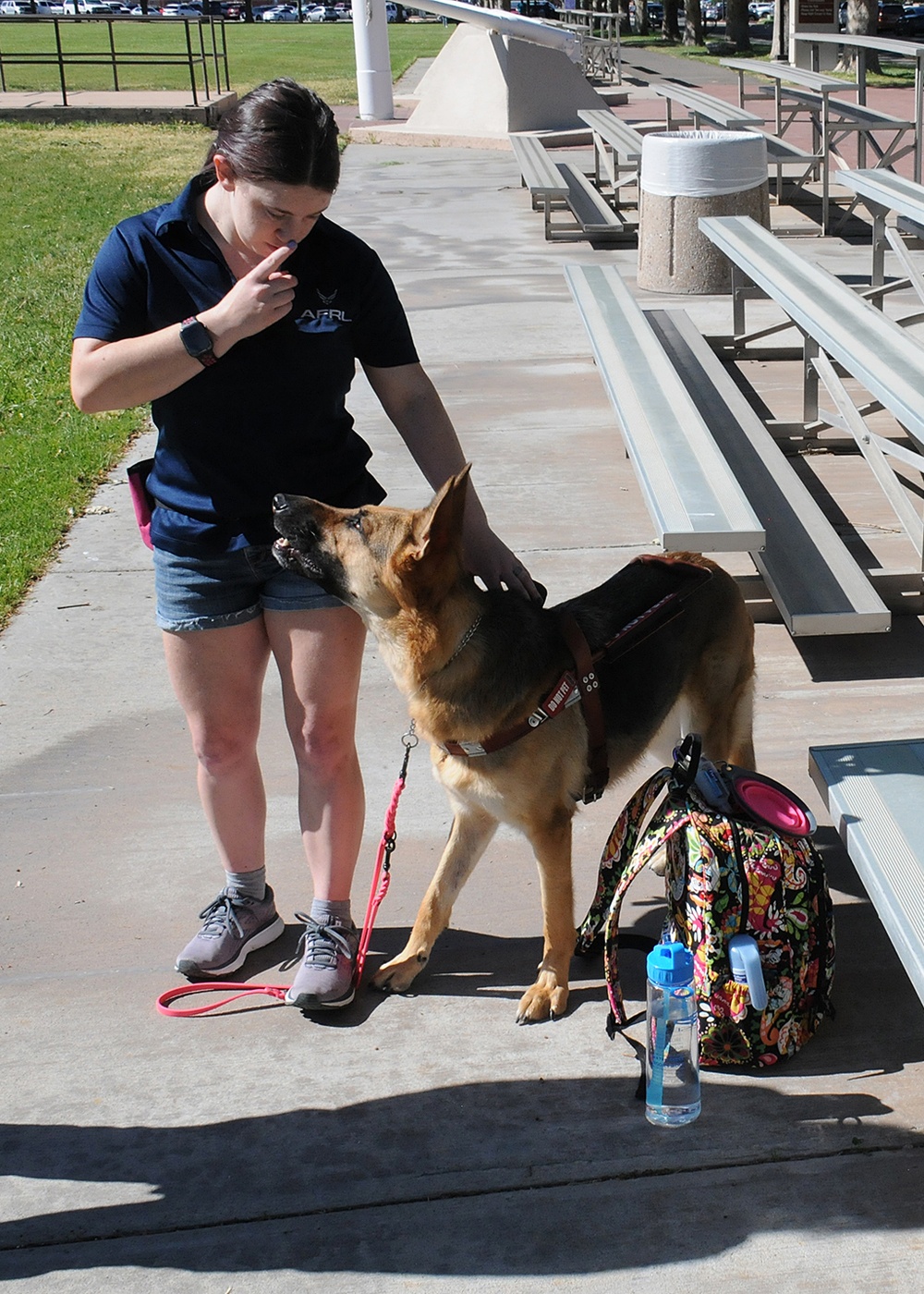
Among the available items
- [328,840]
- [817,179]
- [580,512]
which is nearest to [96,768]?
[328,840]

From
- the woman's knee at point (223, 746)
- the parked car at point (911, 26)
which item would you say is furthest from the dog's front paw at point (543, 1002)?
the parked car at point (911, 26)

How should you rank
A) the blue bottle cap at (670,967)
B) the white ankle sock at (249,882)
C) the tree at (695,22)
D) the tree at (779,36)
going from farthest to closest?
the tree at (695,22), the tree at (779,36), the white ankle sock at (249,882), the blue bottle cap at (670,967)

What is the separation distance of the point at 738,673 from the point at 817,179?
45.6 ft

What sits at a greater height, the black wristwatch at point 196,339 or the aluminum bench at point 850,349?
the black wristwatch at point 196,339

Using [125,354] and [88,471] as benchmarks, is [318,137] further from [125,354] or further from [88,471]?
[88,471]

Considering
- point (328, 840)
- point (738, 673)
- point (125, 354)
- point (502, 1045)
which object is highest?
point (125, 354)

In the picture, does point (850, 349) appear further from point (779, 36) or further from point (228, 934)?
point (779, 36)

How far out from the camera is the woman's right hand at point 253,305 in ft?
8.35

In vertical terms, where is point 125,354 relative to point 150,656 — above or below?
above

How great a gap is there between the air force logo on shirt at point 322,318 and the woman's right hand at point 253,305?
0.24m

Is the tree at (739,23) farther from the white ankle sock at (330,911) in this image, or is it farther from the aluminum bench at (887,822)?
the white ankle sock at (330,911)

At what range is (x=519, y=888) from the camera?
378cm

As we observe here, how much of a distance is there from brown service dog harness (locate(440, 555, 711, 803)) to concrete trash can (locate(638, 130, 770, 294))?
7.86 metres

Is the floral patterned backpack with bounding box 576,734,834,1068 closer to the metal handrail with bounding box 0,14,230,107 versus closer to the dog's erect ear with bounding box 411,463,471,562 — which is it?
the dog's erect ear with bounding box 411,463,471,562
